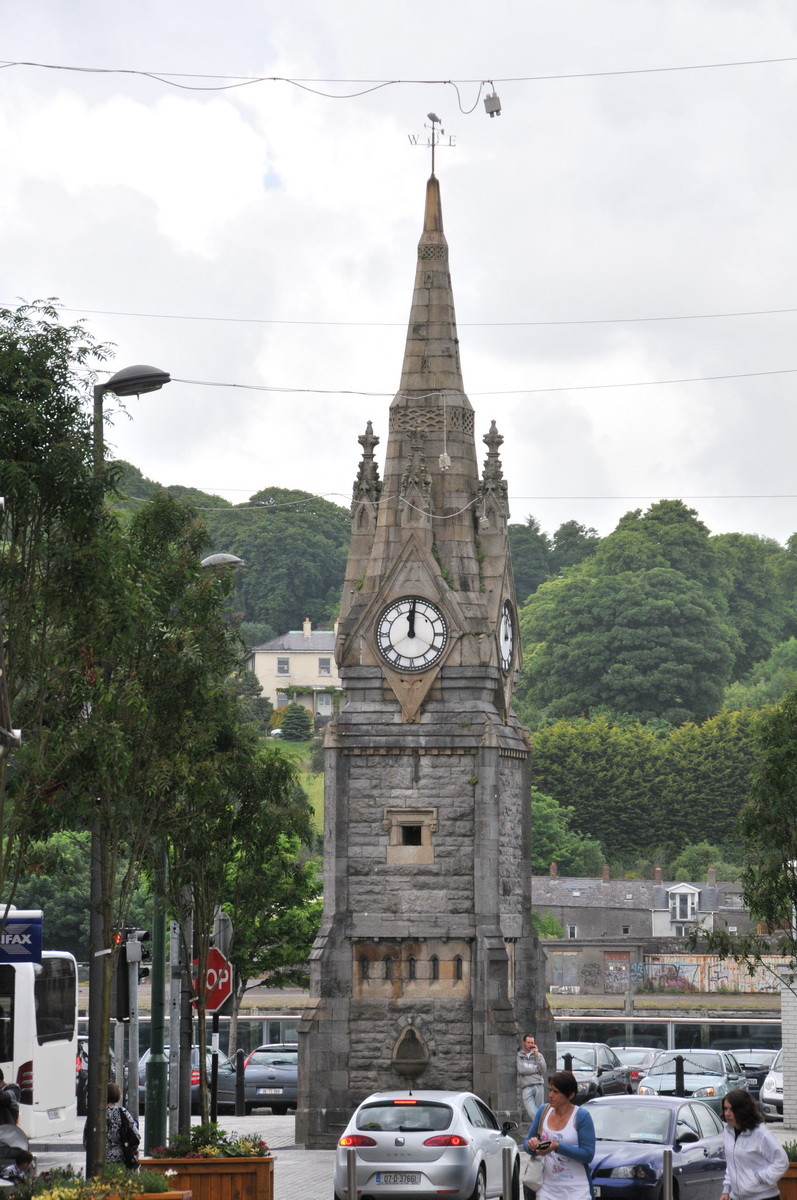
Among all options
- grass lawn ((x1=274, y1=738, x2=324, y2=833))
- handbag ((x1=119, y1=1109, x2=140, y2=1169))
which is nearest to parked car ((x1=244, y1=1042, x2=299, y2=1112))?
handbag ((x1=119, y1=1109, x2=140, y2=1169))

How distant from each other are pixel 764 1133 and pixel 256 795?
53.4 ft

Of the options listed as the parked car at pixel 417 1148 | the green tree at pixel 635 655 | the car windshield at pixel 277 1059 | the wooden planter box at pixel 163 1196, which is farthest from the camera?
the green tree at pixel 635 655

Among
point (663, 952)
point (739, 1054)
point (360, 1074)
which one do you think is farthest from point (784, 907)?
point (663, 952)

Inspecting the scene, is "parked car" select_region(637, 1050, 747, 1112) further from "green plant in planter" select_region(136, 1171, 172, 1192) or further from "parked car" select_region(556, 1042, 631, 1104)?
"green plant in planter" select_region(136, 1171, 172, 1192)

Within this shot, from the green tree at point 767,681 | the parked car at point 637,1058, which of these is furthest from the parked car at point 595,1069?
the green tree at point 767,681

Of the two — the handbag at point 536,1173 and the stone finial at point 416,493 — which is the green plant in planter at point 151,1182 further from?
the stone finial at point 416,493

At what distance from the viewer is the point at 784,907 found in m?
29.6

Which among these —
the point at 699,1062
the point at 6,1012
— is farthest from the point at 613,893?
the point at 6,1012

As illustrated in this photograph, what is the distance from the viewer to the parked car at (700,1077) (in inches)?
1455

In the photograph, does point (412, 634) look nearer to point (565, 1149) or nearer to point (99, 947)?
point (99, 947)

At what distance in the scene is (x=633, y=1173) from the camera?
2194 centimetres

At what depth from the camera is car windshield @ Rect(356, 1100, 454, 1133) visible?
22.6 meters

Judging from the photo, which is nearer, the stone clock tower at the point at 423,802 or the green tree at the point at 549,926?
the stone clock tower at the point at 423,802

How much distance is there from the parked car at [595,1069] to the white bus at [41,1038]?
10267mm
